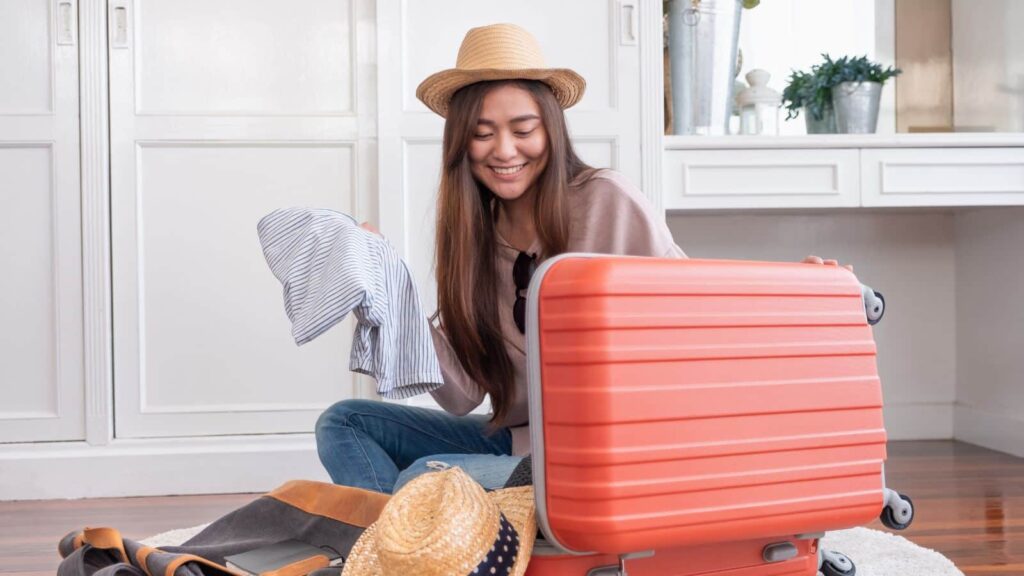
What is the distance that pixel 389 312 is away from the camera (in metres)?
1.00

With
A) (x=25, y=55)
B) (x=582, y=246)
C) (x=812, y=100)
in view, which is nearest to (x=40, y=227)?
(x=25, y=55)

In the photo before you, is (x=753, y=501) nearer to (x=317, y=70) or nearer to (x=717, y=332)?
(x=717, y=332)

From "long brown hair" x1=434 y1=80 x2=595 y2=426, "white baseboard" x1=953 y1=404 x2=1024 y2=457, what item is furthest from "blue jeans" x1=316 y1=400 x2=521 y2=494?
"white baseboard" x1=953 y1=404 x2=1024 y2=457

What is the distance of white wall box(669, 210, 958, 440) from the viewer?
273 cm

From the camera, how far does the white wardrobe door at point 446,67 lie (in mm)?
2180

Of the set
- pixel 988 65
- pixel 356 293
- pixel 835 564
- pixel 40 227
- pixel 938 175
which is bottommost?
pixel 835 564

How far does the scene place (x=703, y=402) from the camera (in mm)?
892

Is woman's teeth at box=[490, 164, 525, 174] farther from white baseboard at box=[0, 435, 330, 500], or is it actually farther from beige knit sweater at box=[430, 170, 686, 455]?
white baseboard at box=[0, 435, 330, 500]

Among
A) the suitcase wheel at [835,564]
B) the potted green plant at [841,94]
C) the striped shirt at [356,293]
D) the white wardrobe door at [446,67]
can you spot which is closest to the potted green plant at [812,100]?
the potted green plant at [841,94]

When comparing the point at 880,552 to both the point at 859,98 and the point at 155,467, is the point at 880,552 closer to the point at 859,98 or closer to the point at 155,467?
the point at 859,98

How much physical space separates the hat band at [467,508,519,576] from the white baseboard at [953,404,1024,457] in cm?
204

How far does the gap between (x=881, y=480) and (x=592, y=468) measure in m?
0.37

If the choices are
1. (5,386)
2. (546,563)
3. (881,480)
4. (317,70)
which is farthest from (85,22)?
(881,480)

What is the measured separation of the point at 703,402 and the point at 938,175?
168 centimetres
